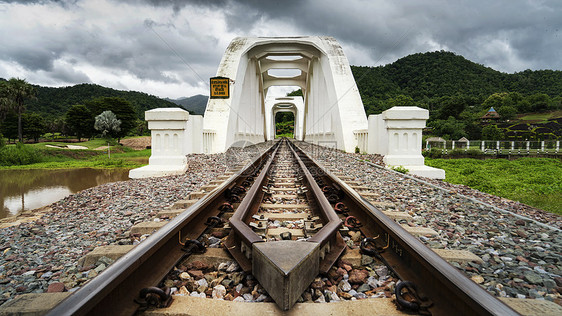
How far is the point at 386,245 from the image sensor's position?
1.63 metres

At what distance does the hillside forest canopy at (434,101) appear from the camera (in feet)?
101

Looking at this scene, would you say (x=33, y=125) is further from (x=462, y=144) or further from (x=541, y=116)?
(x=541, y=116)

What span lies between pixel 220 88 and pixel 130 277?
39.3 ft

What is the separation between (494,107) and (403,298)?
64199 millimetres

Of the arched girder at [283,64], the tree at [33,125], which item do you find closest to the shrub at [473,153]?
the arched girder at [283,64]

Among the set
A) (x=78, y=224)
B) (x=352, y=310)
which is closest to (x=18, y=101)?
(x=78, y=224)

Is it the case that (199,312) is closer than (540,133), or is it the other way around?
(199,312)

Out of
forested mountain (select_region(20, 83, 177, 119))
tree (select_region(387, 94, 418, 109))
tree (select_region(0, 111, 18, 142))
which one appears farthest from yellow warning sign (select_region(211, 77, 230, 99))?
tree (select_region(0, 111, 18, 142))

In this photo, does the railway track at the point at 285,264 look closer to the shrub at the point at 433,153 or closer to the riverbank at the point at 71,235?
the riverbank at the point at 71,235

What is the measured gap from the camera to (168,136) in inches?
234

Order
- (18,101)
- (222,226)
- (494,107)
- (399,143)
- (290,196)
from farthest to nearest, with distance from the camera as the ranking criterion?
(494,107) < (18,101) < (399,143) < (290,196) < (222,226)

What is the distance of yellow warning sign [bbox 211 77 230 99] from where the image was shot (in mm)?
12157

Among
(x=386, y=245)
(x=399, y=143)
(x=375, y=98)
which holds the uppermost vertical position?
(x=375, y=98)

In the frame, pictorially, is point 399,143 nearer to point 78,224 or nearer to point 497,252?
point 497,252
